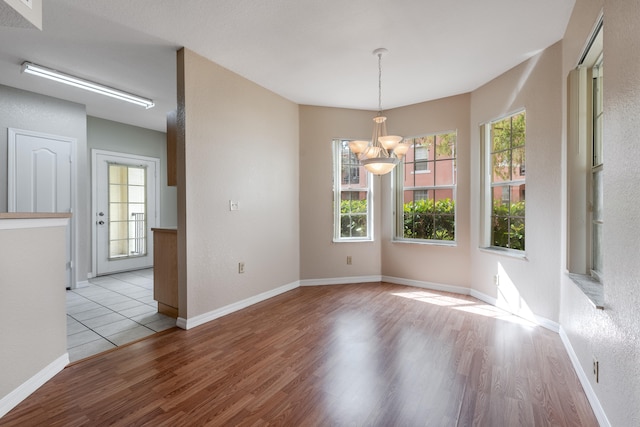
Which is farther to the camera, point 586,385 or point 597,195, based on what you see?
point 597,195

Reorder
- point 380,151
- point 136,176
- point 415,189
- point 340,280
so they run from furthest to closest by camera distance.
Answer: point 136,176
point 340,280
point 415,189
point 380,151

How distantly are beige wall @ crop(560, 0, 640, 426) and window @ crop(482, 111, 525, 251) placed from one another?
5.53 ft

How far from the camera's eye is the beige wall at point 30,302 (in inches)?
69.6

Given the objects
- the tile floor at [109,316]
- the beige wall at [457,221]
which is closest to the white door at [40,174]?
the tile floor at [109,316]

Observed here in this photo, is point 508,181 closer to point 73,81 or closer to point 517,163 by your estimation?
point 517,163

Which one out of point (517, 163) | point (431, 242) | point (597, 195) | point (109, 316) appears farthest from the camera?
point (431, 242)

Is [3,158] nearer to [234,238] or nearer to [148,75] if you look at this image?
[148,75]

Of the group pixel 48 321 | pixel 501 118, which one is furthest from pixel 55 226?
pixel 501 118

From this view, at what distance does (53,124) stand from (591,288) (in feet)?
20.7

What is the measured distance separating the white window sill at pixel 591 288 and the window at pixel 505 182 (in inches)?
44.9

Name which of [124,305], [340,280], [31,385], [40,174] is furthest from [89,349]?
[340,280]

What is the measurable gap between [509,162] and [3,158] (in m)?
6.33

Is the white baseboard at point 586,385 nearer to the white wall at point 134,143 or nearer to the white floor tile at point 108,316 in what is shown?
the white floor tile at point 108,316

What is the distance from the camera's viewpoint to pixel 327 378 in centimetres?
210
